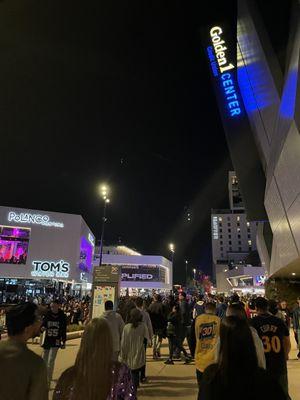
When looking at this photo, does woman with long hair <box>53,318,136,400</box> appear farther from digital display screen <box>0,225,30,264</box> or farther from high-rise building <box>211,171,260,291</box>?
high-rise building <box>211,171,260,291</box>

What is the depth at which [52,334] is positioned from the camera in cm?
772

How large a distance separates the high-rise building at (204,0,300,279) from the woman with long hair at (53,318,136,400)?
1013 centimetres

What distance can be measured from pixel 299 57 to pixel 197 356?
9923 millimetres

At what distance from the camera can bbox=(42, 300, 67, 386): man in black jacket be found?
770 centimetres

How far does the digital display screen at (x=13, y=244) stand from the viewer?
46.9m

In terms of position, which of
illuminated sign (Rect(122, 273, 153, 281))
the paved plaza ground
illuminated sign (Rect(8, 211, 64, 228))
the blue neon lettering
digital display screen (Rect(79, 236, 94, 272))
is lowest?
the paved plaza ground

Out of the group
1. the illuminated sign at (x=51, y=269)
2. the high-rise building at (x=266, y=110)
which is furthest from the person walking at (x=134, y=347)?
the illuminated sign at (x=51, y=269)

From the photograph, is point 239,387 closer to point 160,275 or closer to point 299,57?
point 299,57

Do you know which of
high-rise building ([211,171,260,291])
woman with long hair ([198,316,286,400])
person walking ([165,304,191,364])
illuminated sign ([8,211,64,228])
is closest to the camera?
woman with long hair ([198,316,286,400])

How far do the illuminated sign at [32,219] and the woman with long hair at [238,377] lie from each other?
164 feet

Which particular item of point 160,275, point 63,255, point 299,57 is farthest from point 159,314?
point 160,275

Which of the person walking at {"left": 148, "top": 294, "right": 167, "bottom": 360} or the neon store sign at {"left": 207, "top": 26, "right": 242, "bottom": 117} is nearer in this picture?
the person walking at {"left": 148, "top": 294, "right": 167, "bottom": 360}

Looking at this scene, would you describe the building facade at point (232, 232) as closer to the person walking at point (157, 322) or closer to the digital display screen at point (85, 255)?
the digital display screen at point (85, 255)

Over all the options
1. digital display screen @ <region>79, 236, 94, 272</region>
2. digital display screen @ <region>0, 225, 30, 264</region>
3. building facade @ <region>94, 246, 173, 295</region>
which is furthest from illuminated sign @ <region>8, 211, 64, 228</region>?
building facade @ <region>94, 246, 173, 295</region>
